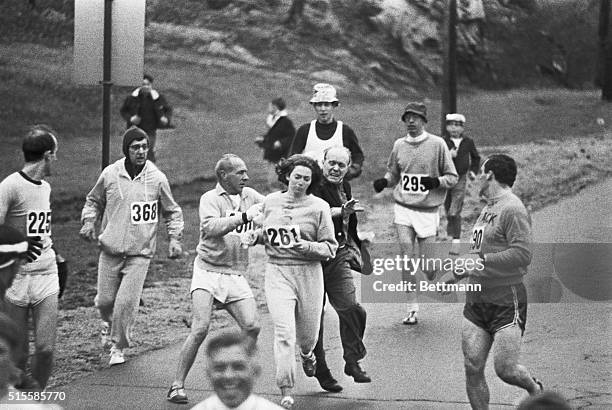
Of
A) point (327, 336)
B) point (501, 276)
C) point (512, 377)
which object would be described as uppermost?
point (501, 276)

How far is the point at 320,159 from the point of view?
10539 mm

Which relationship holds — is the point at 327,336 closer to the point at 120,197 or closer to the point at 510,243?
the point at 120,197

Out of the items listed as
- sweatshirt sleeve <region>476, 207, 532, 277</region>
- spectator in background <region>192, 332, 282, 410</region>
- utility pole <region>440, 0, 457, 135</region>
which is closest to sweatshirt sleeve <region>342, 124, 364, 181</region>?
sweatshirt sleeve <region>476, 207, 532, 277</region>

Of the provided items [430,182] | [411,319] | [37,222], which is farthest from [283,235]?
[411,319]

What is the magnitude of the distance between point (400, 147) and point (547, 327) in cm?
192

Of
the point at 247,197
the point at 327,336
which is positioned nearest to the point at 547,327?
the point at 327,336

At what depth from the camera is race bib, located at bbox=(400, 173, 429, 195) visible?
459 inches

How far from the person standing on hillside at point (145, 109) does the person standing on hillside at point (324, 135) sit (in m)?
8.02

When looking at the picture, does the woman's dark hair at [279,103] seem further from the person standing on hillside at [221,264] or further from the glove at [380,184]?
the person standing on hillside at [221,264]

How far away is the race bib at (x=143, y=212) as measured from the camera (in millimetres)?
9984

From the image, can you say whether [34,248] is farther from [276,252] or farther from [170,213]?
[170,213]

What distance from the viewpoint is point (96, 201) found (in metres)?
10.1

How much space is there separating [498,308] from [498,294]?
10 centimetres

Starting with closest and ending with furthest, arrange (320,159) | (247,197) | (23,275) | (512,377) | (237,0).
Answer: (512,377), (23,275), (247,197), (320,159), (237,0)
